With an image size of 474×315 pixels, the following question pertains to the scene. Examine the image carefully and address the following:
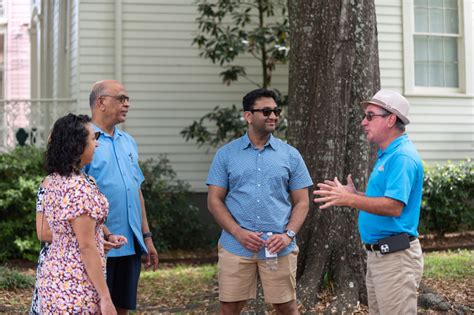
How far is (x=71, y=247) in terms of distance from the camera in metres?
4.43

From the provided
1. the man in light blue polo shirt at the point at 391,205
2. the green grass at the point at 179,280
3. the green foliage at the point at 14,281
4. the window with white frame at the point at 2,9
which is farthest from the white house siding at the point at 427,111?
the window with white frame at the point at 2,9

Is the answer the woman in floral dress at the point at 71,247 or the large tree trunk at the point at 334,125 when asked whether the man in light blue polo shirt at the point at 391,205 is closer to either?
the woman in floral dress at the point at 71,247

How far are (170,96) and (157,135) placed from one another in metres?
0.73

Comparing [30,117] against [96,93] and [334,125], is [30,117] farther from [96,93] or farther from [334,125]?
[96,93]

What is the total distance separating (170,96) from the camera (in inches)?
558

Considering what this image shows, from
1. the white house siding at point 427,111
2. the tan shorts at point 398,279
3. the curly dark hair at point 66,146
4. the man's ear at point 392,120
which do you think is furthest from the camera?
the white house siding at point 427,111

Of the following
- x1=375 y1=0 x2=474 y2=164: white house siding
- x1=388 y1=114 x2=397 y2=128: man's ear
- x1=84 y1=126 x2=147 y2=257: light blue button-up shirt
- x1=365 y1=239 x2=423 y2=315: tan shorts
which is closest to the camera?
x1=365 y1=239 x2=423 y2=315: tan shorts


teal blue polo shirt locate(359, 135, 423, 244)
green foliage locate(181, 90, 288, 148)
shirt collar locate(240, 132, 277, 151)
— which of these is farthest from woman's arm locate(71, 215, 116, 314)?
green foliage locate(181, 90, 288, 148)

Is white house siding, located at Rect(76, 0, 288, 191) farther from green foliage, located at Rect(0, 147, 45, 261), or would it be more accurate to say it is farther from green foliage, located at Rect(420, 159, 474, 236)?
green foliage, located at Rect(420, 159, 474, 236)

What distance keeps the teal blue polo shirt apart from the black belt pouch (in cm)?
3

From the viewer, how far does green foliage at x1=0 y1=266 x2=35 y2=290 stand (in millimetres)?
9508

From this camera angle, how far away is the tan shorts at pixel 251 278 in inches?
229

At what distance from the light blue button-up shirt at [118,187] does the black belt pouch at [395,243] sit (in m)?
1.80

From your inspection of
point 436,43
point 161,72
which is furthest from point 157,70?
point 436,43
